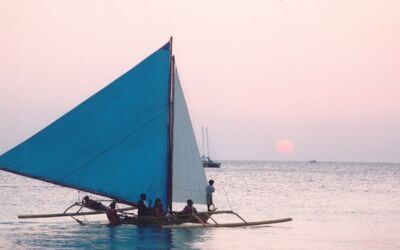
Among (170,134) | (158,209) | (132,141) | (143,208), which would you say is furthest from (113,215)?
(170,134)

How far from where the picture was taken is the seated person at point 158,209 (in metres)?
31.0

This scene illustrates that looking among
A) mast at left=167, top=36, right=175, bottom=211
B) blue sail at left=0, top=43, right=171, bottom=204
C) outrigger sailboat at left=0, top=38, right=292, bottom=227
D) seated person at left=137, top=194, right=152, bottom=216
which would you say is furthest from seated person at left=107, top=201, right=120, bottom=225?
mast at left=167, top=36, right=175, bottom=211

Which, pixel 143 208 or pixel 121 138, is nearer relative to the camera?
pixel 143 208

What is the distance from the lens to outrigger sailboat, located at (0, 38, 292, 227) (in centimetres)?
3100

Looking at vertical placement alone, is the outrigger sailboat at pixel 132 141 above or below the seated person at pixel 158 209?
above

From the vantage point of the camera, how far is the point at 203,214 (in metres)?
33.1

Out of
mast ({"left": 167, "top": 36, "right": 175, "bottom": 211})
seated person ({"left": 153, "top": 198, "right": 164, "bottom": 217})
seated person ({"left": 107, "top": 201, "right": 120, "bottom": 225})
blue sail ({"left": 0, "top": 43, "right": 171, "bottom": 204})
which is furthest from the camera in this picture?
seated person ({"left": 107, "top": 201, "right": 120, "bottom": 225})

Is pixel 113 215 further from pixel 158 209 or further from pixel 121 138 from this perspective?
pixel 121 138

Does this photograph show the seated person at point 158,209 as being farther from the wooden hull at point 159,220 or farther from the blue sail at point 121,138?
the blue sail at point 121,138

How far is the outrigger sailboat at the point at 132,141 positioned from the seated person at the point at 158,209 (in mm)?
251

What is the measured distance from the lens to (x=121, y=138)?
3167 centimetres

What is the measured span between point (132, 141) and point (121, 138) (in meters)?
0.46

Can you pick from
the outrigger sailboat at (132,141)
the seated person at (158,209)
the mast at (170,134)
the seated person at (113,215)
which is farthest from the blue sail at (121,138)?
the seated person at (113,215)

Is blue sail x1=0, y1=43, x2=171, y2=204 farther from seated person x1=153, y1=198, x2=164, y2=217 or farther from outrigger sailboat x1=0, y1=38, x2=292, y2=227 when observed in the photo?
seated person x1=153, y1=198, x2=164, y2=217
